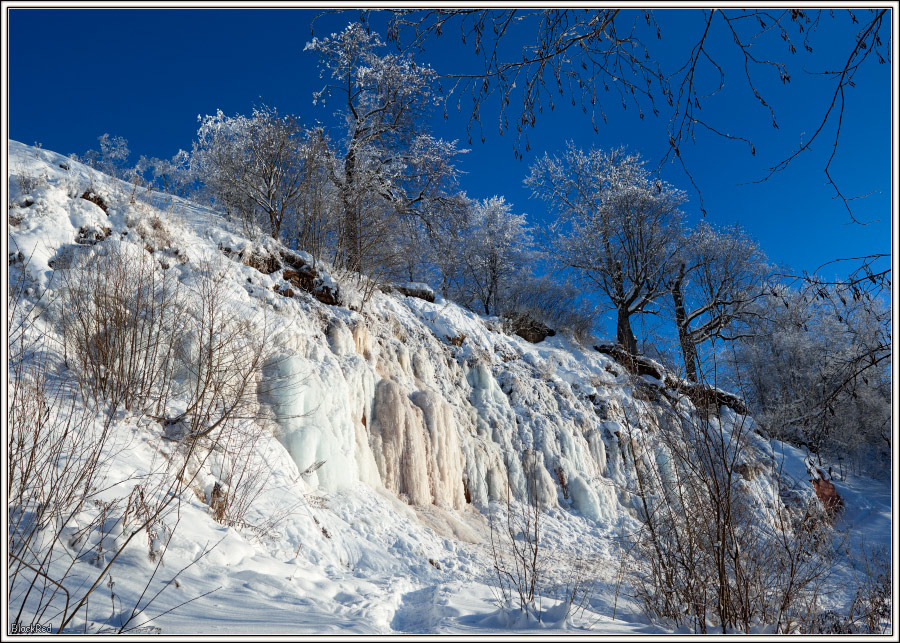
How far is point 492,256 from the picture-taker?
76.8 ft

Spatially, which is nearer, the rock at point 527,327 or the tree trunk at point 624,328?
the rock at point 527,327

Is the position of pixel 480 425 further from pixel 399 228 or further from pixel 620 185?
pixel 620 185

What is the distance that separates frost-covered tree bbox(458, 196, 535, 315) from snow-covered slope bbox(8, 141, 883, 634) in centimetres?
896

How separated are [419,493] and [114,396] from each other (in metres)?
4.85

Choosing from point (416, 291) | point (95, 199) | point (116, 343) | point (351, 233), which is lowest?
point (116, 343)

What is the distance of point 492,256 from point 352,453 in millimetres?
17456

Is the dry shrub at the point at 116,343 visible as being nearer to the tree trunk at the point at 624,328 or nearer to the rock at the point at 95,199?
the rock at the point at 95,199

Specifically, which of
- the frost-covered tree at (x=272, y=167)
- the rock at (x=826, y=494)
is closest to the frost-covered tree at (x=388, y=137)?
the frost-covered tree at (x=272, y=167)

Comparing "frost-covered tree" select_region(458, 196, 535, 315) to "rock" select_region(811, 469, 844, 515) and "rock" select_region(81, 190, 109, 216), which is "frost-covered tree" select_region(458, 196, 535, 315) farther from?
"rock" select_region(81, 190, 109, 216)

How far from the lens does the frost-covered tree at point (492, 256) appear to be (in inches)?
911

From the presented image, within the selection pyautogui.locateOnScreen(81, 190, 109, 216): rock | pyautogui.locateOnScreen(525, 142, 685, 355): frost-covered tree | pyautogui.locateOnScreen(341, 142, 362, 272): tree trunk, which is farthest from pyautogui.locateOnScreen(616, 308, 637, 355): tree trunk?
pyautogui.locateOnScreen(81, 190, 109, 216): rock

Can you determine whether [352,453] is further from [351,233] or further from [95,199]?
[351,233]

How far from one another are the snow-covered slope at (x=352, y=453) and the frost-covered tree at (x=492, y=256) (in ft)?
29.4


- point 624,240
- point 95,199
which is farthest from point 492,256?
point 95,199
